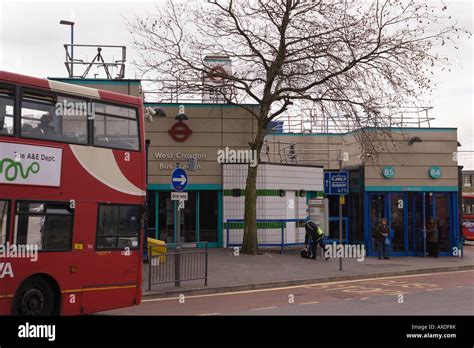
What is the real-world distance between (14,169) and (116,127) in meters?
2.45

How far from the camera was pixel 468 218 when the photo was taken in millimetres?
39750

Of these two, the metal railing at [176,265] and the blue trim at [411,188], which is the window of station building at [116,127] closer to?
the metal railing at [176,265]

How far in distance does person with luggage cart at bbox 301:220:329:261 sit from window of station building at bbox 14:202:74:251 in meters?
14.2

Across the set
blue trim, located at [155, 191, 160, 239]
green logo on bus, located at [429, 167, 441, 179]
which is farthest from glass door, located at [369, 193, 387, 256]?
blue trim, located at [155, 191, 160, 239]

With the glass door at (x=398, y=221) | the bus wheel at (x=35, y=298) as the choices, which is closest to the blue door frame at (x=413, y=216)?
the glass door at (x=398, y=221)

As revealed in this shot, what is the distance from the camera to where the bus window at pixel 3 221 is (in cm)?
935

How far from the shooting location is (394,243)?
26.9 metres

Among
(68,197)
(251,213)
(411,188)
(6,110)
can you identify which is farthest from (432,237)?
(6,110)

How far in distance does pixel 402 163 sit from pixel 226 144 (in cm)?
821

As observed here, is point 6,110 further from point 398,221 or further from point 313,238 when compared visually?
point 398,221

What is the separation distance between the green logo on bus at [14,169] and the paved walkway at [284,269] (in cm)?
574

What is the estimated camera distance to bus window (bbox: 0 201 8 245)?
30.7 feet
